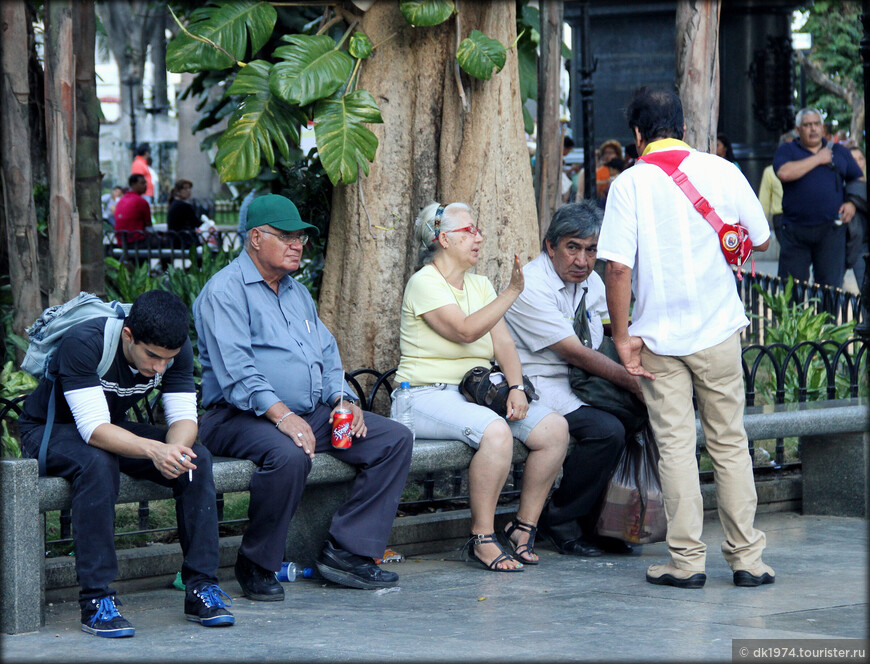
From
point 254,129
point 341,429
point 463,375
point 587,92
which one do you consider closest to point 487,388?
point 463,375

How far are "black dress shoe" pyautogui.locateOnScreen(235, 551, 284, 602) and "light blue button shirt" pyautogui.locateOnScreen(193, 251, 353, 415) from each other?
0.62 meters

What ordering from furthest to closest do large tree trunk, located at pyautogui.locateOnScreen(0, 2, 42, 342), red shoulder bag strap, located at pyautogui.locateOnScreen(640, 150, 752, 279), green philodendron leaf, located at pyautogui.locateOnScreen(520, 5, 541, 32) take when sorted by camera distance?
green philodendron leaf, located at pyautogui.locateOnScreen(520, 5, 541, 32), large tree trunk, located at pyautogui.locateOnScreen(0, 2, 42, 342), red shoulder bag strap, located at pyautogui.locateOnScreen(640, 150, 752, 279)

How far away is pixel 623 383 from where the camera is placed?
5.77 m

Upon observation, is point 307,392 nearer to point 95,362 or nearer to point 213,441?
point 213,441

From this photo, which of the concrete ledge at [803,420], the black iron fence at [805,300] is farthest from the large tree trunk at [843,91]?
the concrete ledge at [803,420]

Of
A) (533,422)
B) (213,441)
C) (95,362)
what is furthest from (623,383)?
(95,362)

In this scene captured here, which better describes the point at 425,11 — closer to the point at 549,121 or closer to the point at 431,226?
the point at 431,226

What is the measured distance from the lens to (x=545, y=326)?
19.3ft

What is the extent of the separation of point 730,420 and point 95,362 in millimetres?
2594

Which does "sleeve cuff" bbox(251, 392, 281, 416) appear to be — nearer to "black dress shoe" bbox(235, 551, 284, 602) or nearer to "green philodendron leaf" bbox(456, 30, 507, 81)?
"black dress shoe" bbox(235, 551, 284, 602)

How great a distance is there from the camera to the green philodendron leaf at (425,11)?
6.52m

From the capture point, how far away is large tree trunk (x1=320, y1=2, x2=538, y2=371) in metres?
6.84

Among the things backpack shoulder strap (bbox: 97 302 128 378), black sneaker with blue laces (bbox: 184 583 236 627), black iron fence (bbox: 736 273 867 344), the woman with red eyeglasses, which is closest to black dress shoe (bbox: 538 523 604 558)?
the woman with red eyeglasses

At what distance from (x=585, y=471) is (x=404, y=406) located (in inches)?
35.7
